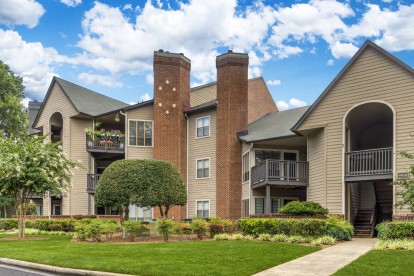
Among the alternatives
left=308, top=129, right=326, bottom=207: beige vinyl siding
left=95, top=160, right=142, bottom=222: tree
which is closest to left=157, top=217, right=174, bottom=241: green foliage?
left=95, top=160, right=142, bottom=222: tree

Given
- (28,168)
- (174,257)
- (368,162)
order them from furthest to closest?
(28,168) < (368,162) < (174,257)

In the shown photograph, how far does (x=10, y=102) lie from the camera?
5131 cm

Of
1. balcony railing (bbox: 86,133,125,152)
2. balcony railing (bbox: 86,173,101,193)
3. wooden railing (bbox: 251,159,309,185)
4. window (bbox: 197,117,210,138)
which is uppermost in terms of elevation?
window (bbox: 197,117,210,138)

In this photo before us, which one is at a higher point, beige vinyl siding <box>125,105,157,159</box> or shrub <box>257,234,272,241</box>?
beige vinyl siding <box>125,105,157,159</box>

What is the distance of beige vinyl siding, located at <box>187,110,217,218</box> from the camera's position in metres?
32.8

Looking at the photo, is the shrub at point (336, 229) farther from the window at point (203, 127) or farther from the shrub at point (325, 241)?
the window at point (203, 127)

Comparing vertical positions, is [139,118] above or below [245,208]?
above

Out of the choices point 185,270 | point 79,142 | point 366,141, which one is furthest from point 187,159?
point 185,270

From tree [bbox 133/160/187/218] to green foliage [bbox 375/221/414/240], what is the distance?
10.7 metres

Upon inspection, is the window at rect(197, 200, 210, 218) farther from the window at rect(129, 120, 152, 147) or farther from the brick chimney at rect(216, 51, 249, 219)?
the window at rect(129, 120, 152, 147)

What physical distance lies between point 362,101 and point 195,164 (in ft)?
47.4

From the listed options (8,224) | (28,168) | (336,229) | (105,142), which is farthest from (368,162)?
(8,224)

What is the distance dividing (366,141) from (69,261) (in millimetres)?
18525

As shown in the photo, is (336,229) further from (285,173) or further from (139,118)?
(139,118)
